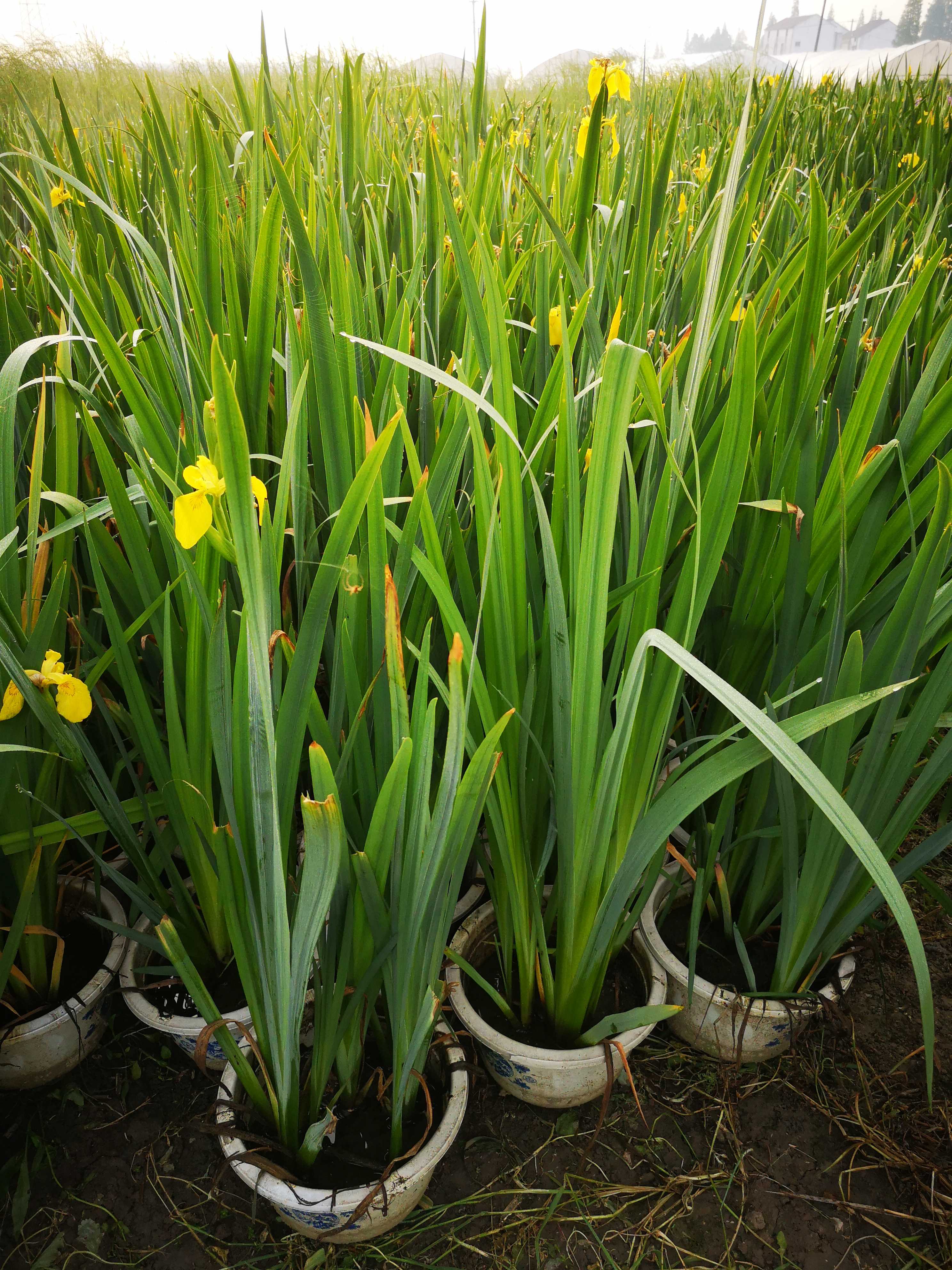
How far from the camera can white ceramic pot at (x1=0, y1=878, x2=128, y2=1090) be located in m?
0.77

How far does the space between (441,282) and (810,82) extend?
19.1ft

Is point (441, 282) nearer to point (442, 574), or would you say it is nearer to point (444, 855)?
point (442, 574)

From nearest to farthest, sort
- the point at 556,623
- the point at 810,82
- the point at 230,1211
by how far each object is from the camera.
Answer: the point at 556,623
the point at 230,1211
the point at 810,82

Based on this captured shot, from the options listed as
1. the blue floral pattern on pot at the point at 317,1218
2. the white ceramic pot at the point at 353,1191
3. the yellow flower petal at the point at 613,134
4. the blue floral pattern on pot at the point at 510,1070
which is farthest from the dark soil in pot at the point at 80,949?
the yellow flower petal at the point at 613,134

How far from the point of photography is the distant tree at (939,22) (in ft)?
20.5

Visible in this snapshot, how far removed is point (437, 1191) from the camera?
2.52 ft

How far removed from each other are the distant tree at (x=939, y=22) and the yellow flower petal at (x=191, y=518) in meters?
8.66

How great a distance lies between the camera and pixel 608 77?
29.4 inches

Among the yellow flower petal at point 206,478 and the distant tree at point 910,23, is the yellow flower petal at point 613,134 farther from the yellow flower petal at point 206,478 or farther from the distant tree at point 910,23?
the distant tree at point 910,23

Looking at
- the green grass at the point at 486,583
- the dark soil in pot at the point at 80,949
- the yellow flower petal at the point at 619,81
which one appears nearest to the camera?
the green grass at the point at 486,583

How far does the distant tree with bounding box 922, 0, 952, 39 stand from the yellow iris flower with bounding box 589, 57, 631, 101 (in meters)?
8.01

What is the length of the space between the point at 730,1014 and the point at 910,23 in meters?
8.89

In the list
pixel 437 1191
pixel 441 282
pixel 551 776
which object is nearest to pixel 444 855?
pixel 551 776

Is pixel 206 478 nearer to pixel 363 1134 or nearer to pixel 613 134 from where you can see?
pixel 363 1134
